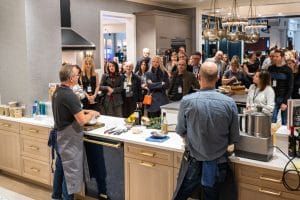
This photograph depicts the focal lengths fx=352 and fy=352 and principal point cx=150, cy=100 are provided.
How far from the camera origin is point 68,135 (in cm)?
353

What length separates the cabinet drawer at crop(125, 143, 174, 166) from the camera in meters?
3.17

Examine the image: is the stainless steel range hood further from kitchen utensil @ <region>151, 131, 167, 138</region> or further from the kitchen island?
kitchen utensil @ <region>151, 131, 167, 138</region>

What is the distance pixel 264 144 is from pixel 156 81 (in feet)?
11.7

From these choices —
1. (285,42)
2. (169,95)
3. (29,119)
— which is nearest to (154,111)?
(169,95)

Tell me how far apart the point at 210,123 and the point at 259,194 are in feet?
2.25

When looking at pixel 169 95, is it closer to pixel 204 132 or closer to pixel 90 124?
pixel 90 124

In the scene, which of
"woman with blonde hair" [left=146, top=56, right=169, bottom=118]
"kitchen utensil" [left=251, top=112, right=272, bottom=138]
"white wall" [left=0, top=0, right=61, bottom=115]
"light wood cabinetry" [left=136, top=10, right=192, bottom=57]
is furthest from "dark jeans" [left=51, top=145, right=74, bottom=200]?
"light wood cabinetry" [left=136, top=10, right=192, bottom=57]

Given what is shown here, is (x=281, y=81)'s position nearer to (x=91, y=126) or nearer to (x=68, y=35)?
(x=91, y=126)

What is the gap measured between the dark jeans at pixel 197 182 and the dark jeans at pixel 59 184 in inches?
53.9

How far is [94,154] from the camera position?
12.4ft

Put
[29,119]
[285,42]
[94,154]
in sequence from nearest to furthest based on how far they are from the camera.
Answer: [94,154] < [29,119] < [285,42]

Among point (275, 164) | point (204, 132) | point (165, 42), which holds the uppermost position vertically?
point (165, 42)

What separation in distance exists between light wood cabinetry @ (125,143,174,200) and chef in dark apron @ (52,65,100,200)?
523 mm

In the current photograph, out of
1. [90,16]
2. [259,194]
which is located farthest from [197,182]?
[90,16]
